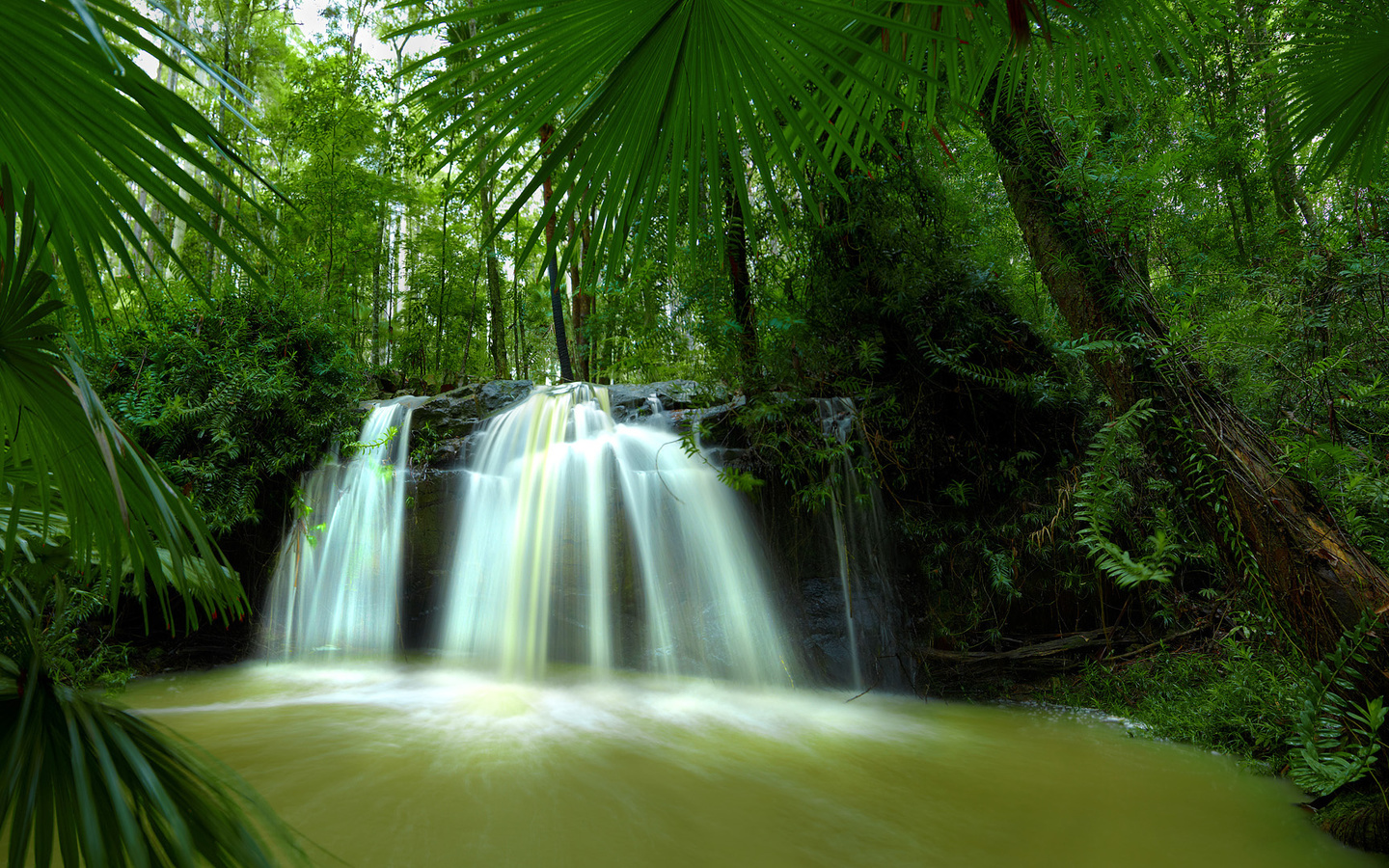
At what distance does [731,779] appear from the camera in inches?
119

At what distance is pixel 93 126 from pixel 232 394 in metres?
6.01

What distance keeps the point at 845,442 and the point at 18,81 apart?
4.41 m

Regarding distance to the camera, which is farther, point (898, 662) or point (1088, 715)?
point (898, 662)

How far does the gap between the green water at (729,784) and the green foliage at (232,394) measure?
190 centimetres

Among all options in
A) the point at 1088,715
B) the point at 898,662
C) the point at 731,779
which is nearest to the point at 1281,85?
the point at 731,779

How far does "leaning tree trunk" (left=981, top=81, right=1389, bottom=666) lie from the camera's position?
7.15 ft

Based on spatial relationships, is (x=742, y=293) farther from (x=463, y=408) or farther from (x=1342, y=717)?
(x=1342, y=717)

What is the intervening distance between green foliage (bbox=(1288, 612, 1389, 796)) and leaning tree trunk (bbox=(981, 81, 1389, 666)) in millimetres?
78

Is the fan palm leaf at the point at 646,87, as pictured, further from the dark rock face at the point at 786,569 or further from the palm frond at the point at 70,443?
the dark rock face at the point at 786,569

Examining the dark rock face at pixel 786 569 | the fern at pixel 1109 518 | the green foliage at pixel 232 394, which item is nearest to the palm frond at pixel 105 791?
the fern at pixel 1109 518

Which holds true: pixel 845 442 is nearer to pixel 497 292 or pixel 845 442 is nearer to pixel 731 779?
pixel 731 779

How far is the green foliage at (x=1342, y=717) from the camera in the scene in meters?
2.04

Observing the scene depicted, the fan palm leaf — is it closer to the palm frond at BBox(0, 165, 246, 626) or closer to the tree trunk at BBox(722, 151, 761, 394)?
the palm frond at BBox(0, 165, 246, 626)

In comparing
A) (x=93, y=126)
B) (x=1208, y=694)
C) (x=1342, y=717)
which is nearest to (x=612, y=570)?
(x=1208, y=694)
